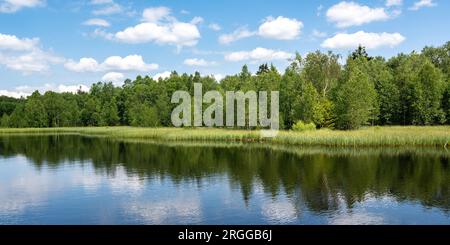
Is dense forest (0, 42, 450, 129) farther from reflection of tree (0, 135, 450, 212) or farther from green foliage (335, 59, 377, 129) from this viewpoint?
reflection of tree (0, 135, 450, 212)

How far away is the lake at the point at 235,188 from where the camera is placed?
16.9m

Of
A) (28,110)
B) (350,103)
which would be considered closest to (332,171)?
(350,103)

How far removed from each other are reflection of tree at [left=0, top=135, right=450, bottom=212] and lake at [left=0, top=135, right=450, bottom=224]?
55mm

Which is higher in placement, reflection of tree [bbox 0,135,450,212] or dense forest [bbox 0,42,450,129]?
dense forest [bbox 0,42,450,129]

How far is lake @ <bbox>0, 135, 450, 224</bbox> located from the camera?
55.6 feet

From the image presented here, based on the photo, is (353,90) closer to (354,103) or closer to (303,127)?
(354,103)

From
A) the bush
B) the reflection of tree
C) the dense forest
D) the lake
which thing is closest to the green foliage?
the dense forest

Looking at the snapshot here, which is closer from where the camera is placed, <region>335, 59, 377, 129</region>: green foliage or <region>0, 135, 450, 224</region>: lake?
<region>0, 135, 450, 224</region>: lake

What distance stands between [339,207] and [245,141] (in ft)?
100

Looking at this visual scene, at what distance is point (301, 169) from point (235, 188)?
22.5 ft

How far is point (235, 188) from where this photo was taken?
22.2 m

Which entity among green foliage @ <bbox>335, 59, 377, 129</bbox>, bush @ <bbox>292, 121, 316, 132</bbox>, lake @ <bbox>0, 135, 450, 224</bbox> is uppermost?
green foliage @ <bbox>335, 59, 377, 129</bbox>

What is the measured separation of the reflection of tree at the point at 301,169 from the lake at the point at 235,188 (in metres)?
0.05

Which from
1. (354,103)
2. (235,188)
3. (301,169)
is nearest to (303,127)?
(354,103)
